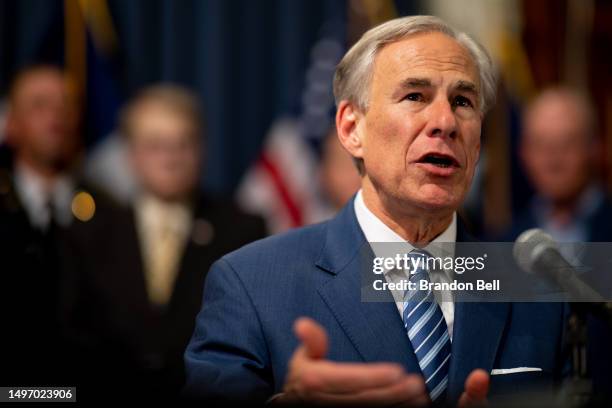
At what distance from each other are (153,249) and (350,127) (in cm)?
209

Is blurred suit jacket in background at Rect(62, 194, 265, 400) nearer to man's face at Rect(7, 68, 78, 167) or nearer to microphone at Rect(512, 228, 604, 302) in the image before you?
man's face at Rect(7, 68, 78, 167)

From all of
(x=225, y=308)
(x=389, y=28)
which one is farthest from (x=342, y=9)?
(x=225, y=308)

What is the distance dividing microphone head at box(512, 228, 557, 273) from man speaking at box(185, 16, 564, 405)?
0.91 ft

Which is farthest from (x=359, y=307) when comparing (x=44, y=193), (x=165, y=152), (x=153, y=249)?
(x=44, y=193)

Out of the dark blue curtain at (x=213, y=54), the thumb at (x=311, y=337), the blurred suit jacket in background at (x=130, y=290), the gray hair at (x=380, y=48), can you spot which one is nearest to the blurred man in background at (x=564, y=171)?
the dark blue curtain at (x=213, y=54)

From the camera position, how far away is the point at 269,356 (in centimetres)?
A: 227

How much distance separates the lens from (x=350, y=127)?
258cm

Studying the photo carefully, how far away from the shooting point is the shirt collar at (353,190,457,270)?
8.02 feet

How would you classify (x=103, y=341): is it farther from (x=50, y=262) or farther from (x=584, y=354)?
(x=584, y=354)

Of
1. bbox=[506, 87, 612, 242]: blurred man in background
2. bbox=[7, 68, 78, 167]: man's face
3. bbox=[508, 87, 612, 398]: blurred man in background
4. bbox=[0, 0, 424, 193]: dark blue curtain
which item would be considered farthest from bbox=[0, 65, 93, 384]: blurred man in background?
bbox=[506, 87, 612, 242]: blurred man in background

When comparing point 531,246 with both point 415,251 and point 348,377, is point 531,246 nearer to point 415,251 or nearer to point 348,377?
point 415,251

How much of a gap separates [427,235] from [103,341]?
1.95 metres

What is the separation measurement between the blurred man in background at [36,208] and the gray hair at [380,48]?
146cm

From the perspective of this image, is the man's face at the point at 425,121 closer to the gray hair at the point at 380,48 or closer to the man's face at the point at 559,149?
the gray hair at the point at 380,48
